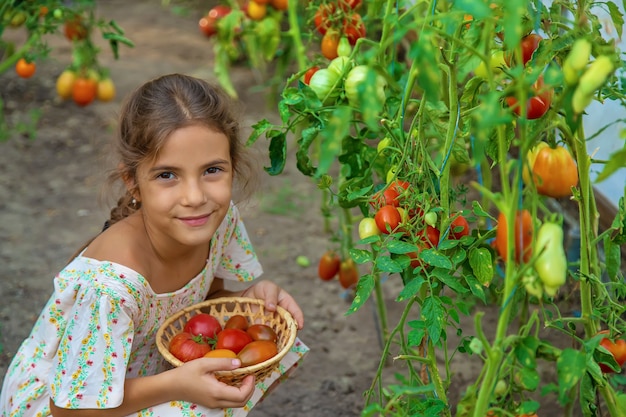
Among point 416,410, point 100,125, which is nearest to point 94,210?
point 100,125

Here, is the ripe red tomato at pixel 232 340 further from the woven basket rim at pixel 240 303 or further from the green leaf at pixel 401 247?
the green leaf at pixel 401 247

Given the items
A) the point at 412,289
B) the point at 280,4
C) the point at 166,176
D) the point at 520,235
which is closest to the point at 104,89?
the point at 280,4

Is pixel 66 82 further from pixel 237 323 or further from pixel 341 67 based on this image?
pixel 341 67

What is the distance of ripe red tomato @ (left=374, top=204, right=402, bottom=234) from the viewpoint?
140cm

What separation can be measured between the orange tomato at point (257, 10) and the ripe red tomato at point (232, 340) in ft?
5.69

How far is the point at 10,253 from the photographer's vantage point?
9.13 feet

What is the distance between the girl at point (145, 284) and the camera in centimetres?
152

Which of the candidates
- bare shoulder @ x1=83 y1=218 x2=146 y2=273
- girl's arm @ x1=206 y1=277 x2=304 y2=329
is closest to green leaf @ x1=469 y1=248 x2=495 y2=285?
girl's arm @ x1=206 y1=277 x2=304 y2=329

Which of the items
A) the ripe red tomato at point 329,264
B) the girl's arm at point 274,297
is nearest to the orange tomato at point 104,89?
the ripe red tomato at point 329,264

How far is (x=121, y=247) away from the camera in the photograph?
5.35ft

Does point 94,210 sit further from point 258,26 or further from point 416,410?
point 416,410

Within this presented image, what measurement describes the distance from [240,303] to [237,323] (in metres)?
0.12

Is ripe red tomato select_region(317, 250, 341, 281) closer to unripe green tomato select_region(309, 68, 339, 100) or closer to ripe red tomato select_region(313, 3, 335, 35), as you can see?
ripe red tomato select_region(313, 3, 335, 35)

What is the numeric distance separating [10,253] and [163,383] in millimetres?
1459
